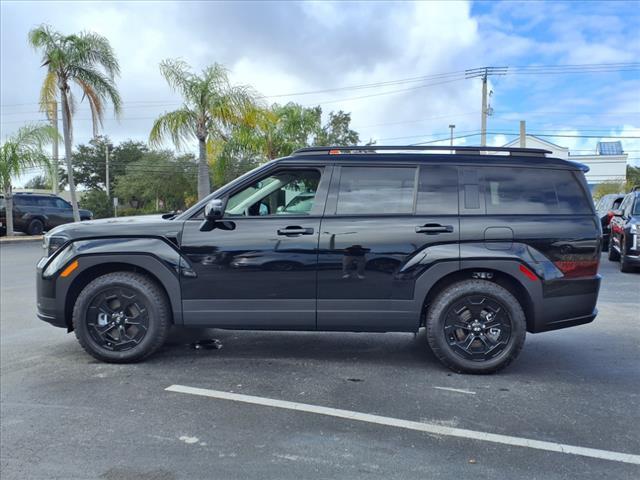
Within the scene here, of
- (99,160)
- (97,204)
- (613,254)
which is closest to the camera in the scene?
(613,254)

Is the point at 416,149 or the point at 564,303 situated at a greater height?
the point at 416,149

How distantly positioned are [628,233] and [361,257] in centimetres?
825

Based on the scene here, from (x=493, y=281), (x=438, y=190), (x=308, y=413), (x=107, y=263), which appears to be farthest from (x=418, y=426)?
(x=107, y=263)

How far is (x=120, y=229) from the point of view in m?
4.68

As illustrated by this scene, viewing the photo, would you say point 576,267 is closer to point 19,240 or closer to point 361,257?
point 361,257

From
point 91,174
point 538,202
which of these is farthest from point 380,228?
point 91,174

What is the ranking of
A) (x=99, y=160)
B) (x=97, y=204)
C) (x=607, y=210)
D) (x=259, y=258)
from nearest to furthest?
(x=259, y=258)
(x=607, y=210)
(x=97, y=204)
(x=99, y=160)

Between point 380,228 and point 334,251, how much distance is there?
439mm

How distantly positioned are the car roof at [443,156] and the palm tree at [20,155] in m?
20.7

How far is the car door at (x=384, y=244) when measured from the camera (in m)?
4.42

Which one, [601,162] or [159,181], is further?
[601,162]

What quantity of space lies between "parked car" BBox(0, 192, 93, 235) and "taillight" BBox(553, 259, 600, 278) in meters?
22.5

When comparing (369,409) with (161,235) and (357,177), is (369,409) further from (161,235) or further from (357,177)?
(161,235)

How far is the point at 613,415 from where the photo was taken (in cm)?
368
